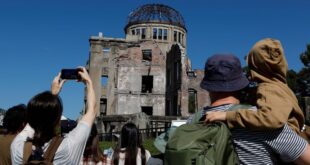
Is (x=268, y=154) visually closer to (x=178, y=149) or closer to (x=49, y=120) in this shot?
(x=178, y=149)

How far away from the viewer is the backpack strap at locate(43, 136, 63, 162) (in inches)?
115

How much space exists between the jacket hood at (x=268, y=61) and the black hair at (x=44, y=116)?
1475mm

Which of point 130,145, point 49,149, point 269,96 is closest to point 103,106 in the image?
point 130,145

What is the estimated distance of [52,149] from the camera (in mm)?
2959

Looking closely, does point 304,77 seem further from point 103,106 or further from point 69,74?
point 69,74

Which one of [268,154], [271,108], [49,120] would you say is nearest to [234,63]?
[271,108]

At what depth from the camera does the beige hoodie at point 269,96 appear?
257 centimetres

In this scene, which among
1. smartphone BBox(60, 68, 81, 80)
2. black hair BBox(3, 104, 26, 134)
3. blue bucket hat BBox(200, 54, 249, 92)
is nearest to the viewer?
blue bucket hat BBox(200, 54, 249, 92)

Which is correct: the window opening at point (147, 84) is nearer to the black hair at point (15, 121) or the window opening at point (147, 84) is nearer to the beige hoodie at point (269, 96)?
the black hair at point (15, 121)

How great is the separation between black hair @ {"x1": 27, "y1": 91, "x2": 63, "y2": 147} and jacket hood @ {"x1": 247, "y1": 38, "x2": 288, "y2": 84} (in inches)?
58.1

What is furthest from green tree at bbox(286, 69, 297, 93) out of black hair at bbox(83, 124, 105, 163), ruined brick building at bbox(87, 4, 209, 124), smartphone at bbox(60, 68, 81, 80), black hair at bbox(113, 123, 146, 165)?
smartphone at bbox(60, 68, 81, 80)

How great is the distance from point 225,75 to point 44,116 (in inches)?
53.6

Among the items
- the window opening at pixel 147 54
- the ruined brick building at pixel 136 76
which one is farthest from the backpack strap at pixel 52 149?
the window opening at pixel 147 54

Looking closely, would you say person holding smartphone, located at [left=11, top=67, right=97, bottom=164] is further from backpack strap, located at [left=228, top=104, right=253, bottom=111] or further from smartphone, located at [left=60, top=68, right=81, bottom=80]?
backpack strap, located at [left=228, top=104, right=253, bottom=111]
